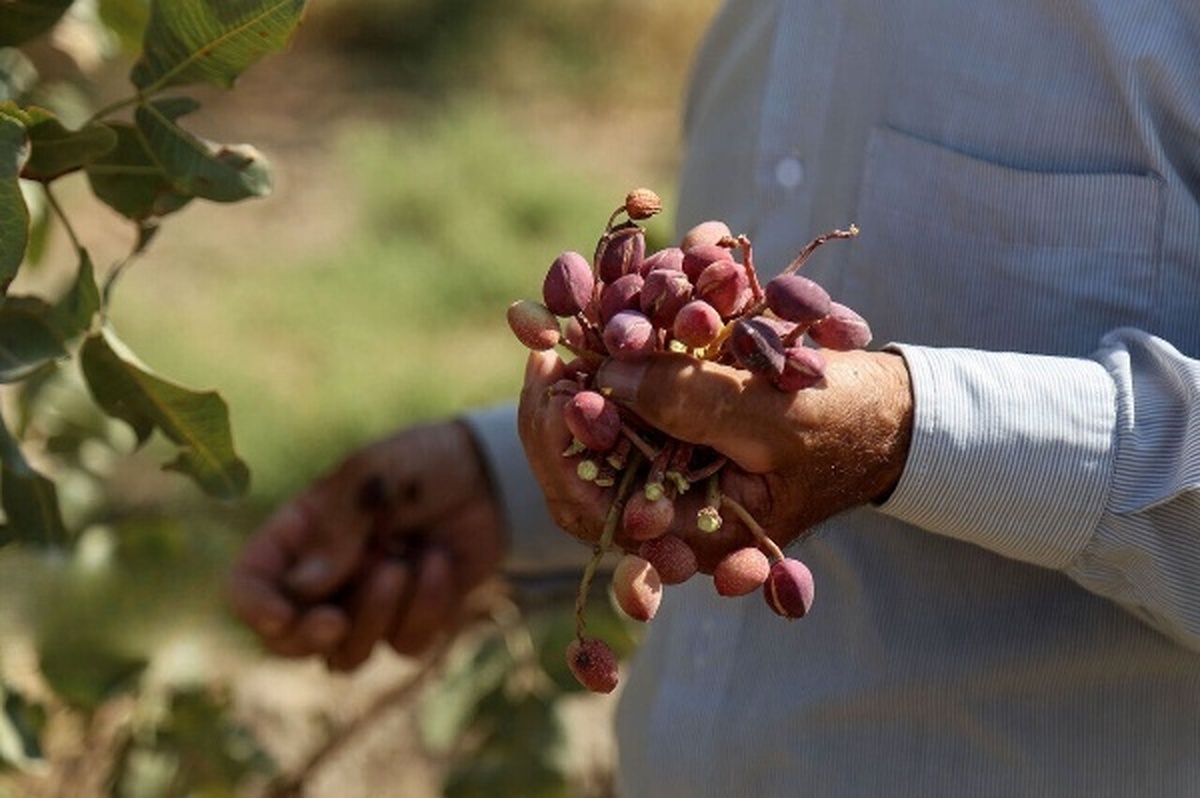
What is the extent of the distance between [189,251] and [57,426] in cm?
207

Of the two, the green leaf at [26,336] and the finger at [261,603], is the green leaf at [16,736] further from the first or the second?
the green leaf at [26,336]

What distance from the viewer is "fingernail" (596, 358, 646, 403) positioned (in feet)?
2.82

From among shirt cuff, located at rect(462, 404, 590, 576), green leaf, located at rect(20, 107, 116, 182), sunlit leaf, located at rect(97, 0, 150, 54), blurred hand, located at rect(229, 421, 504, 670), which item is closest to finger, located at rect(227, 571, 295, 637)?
blurred hand, located at rect(229, 421, 504, 670)

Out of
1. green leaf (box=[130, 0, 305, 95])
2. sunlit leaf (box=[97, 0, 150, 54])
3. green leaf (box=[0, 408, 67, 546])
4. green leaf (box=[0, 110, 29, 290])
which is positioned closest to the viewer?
green leaf (box=[0, 110, 29, 290])

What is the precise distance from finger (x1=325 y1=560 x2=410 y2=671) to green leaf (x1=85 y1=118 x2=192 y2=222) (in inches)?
20.7

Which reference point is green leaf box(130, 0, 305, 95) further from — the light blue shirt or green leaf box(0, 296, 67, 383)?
the light blue shirt

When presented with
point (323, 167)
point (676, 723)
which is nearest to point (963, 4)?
point (676, 723)

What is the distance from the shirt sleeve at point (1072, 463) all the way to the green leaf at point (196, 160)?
0.40 metres

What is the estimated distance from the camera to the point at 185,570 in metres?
1.58

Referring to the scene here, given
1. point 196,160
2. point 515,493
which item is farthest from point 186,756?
point 196,160

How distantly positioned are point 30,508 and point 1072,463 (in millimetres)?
692

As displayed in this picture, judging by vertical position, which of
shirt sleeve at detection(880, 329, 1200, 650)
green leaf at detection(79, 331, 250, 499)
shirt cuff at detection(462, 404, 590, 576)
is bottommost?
shirt cuff at detection(462, 404, 590, 576)

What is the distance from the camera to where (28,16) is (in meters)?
1.15

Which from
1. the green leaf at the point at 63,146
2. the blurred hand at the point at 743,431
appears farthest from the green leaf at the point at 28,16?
the blurred hand at the point at 743,431
